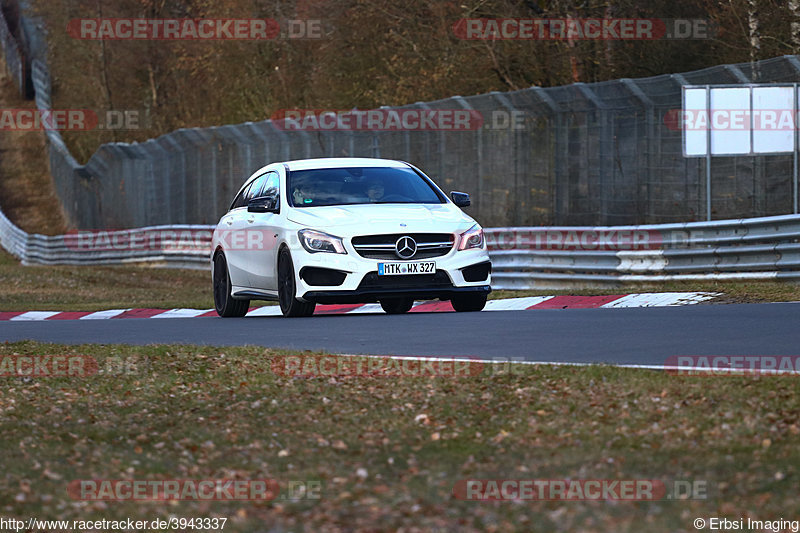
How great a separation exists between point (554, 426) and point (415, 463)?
98cm

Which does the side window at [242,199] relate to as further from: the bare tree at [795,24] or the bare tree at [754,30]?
the bare tree at [754,30]

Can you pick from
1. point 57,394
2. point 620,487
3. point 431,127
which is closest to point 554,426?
point 620,487

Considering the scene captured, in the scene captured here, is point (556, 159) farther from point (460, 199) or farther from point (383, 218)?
point (383, 218)

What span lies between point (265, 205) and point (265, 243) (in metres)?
0.42

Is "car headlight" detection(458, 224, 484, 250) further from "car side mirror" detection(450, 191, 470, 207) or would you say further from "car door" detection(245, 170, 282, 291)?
"car door" detection(245, 170, 282, 291)

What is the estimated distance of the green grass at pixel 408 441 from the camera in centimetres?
589

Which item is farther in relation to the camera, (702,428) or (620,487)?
(702,428)

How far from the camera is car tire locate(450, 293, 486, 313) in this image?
51.4ft

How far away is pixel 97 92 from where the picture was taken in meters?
68.7

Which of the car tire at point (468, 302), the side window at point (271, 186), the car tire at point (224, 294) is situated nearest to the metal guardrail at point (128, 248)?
the car tire at point (224, 294)

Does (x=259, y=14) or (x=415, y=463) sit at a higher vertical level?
(x=259, y=14)

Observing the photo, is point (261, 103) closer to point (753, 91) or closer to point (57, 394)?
point (753, 91)

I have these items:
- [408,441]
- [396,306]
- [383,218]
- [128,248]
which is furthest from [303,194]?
[128,248]

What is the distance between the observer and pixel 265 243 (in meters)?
15.6
